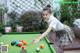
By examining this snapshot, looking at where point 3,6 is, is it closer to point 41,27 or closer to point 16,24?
point 16,24

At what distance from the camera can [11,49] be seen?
477 cm

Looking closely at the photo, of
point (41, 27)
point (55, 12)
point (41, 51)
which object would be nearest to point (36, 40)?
point (41, 51)

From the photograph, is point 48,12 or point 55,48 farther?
point 48,12

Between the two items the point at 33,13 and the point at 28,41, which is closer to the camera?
the point at 28,41

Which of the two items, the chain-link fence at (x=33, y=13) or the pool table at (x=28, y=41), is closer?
the pool table at (x=28, y=41)

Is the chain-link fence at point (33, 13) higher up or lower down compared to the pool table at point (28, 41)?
higher up

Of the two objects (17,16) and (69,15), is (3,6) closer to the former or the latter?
(17,16)

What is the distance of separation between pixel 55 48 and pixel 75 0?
Result: 4514 mm

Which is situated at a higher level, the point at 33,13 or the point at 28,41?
the point at 33,13

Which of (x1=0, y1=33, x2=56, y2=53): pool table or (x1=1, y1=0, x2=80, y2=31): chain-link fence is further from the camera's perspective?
(x1=1, y1=0, x2=80, y2=31): chain-link fence

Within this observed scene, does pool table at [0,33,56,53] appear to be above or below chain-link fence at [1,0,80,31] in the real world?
below

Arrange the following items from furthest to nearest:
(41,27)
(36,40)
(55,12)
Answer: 1. (55,12)
2. (41,27)
3. (36,40)

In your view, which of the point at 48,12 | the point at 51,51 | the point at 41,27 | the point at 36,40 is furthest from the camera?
the point at 41,27

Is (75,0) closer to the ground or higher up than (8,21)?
higher up
